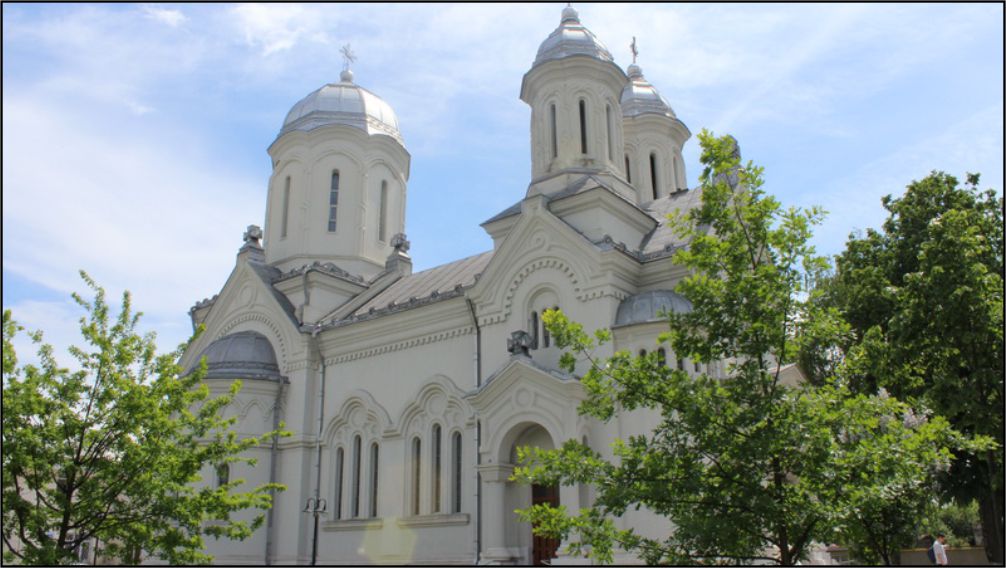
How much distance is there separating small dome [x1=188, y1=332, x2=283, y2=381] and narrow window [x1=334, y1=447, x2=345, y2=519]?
3.14 metres

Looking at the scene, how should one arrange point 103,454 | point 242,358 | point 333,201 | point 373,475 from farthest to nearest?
point 333,201 → point 242,358 → point 373,475 → point 103,454


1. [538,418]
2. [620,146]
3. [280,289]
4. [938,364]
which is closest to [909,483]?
[938,364]

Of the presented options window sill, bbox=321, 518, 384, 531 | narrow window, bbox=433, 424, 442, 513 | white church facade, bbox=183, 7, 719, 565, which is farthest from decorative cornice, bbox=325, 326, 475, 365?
window sill, bbox=321, 518, 384, 531

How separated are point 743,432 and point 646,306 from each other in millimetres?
10186

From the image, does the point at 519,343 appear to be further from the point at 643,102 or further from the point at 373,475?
the point at 643,102

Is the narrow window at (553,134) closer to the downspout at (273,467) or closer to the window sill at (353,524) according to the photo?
the downspout at (273,467)

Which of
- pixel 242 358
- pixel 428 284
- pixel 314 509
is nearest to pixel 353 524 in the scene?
pixel 314 509

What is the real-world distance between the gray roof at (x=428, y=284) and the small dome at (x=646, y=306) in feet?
18.5

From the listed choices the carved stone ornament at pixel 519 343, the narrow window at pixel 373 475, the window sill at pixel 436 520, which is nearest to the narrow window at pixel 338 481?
the narrow window at pixel 373 475

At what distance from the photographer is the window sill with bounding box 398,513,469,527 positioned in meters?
20.4

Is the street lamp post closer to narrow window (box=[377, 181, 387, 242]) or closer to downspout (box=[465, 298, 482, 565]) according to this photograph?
downspout (box=[465, 298, 482, 565])

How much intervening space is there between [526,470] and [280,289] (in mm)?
19125

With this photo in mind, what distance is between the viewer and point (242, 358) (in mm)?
25062

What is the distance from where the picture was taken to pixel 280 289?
27.1m
